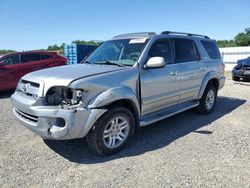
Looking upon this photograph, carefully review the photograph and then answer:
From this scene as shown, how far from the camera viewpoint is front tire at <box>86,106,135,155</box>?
3832 mm

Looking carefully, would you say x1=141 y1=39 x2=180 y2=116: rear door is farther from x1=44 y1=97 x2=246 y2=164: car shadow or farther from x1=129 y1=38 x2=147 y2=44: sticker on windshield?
x1=44 y1=97 x2=246 y2=164: car shadow

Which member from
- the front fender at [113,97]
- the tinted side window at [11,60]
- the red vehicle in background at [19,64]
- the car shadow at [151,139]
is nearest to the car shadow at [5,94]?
the red vehicle in background at [19,64]

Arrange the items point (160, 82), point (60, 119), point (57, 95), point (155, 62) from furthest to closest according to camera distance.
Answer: point (160, 82) → point (155, 62) → point (57, 95) → point (60, 119)

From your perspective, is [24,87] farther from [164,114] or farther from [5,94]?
[5,94]

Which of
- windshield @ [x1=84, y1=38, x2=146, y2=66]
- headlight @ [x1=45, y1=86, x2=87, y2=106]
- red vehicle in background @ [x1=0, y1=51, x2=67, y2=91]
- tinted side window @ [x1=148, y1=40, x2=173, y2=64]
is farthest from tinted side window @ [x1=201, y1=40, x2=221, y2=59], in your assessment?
red vehicle in background @ [x1=0, y1=51, x2=67, y2=91]

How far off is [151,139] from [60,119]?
1911mm

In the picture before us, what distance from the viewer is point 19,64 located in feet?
32.1

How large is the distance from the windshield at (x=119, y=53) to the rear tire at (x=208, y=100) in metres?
2.53

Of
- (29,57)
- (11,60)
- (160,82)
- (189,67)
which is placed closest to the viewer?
(160,82)

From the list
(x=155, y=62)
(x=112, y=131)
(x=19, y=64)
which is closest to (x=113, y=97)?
(x=112, y=131)

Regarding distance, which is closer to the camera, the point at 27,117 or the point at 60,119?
the point at 60,119

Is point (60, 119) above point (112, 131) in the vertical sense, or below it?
above

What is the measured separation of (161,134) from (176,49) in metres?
1.78

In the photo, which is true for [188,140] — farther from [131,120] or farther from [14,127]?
[14,127]
